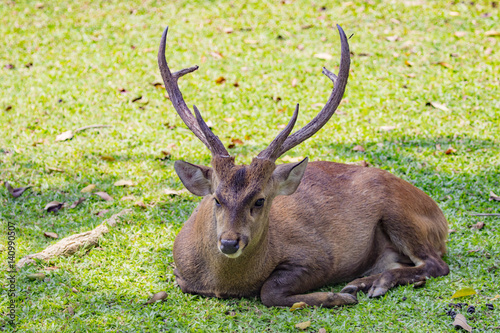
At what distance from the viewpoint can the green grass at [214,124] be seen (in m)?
4.50

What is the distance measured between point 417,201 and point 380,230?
0.44 m

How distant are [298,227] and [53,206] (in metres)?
2.79

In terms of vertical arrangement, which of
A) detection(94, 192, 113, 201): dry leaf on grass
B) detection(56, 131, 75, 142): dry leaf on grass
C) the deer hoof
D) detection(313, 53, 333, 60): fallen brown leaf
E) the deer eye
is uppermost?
the deer eye

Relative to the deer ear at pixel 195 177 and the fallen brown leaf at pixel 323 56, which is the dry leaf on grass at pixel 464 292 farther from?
the fallen brown leaf at pixel 323 56

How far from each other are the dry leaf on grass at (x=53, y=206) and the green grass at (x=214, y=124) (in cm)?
7

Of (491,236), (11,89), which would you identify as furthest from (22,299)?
(11,89)

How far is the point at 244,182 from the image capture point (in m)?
4.18

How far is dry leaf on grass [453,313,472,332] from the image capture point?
4.09 meters

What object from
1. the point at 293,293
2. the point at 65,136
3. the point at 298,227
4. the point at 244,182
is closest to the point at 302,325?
the point at 293,293

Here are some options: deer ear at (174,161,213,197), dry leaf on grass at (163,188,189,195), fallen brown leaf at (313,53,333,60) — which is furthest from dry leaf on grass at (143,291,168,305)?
fallen brown leaf at (313,53,333,60)

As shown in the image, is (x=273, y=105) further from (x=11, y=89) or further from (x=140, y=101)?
(x=11, y=89)

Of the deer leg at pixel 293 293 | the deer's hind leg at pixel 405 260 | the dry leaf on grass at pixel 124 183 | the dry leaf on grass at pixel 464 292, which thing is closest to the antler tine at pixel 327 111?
the deer leg at pixel 293 293

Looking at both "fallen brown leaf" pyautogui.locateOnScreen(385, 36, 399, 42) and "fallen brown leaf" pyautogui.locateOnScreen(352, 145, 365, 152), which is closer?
"fallen brown leaf" pyautogui.locateOnScreen(352, 145, 365, 152)

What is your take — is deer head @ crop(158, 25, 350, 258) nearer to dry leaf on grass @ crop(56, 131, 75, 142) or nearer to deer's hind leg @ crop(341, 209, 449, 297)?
deer's hind leg @ crop(341, 209, 449, 297)
